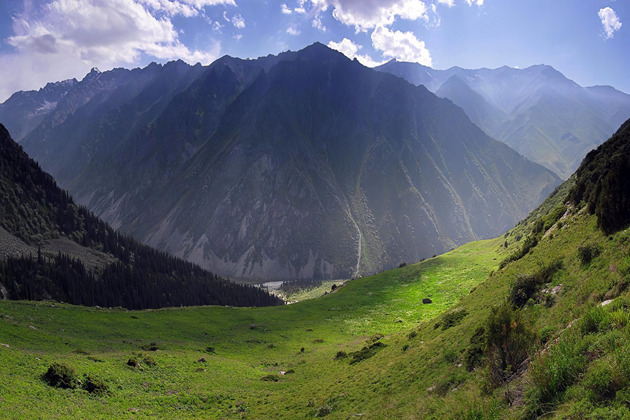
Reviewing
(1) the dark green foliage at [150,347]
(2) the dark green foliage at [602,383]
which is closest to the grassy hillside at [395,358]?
(2) the dark green foliage at [602,383]

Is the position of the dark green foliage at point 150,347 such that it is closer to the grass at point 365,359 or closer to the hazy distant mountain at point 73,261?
the grass at point 365,359

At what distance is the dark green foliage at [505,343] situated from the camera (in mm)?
16625

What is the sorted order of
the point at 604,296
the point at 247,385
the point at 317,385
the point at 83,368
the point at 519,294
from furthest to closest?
the point at 247,385 → the point at 317,385 → the point at 83,368 → the point at 519,294 → the point at 604,296

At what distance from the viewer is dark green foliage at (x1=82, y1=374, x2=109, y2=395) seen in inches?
1126

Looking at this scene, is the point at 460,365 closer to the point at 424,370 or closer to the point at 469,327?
the point at 424,370

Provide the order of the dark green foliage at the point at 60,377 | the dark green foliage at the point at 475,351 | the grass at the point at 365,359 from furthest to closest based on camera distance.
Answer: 1. the dark green foliage at the point at 60,377
2. the dark green foliage at the point at 475,351
3. the grass at the point at 365,359

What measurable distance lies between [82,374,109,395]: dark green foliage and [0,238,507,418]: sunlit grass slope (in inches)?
25.6

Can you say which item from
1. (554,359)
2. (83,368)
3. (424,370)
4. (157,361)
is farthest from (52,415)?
(554,359)

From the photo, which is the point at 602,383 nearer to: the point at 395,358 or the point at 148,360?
the point at 395,358

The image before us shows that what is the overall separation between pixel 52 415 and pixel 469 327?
30869 millimetres

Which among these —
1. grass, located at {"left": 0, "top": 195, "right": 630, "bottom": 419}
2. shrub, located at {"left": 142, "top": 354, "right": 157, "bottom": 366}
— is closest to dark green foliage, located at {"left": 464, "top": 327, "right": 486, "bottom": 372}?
grass, located at {"left": 0, "top": 195, "right": 630, "bottom": 419}

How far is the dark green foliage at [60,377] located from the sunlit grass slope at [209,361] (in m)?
0.71

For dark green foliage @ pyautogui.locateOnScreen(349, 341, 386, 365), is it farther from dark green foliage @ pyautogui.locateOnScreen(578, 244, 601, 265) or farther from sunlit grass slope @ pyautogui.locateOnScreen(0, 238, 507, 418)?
dark green foliage @ pyautogui.locateOnScreen(578, 244, 601, 265)

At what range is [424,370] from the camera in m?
24.3
